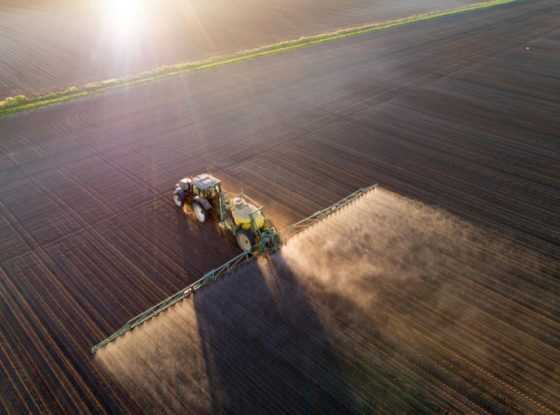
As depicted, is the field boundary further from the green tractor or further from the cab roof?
the cab roof

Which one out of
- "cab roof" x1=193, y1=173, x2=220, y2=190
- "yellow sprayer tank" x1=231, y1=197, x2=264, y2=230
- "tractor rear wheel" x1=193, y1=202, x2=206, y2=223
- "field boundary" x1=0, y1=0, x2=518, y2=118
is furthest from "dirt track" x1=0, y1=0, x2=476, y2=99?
"yellow sprayer tank" x1=231, y1=197, x2=264, y2=230

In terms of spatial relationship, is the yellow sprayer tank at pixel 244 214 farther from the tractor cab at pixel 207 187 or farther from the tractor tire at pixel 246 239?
the tractor cab at pixel 207 187

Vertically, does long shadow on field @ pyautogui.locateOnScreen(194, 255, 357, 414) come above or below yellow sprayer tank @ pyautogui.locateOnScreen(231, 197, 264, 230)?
below

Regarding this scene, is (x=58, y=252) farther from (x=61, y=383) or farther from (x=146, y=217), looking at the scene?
(x=61, y=383)

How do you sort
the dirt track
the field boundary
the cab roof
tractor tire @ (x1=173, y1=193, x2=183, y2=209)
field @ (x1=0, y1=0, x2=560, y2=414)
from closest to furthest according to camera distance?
field @ (x1=0, y1=0, x2=560, y2=414) → the cab roof → tractor tire @ (x1=173, y1=193, x2=183, y2=209) → the field boundary → the dirt track

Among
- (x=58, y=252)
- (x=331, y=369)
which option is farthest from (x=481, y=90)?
(x=58, y=252)

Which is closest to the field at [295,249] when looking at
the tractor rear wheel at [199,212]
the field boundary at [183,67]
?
the tractor rear wheel at [199,212]

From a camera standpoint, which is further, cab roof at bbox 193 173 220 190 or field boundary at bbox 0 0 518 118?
field boundary at bbox 0 0 518 118

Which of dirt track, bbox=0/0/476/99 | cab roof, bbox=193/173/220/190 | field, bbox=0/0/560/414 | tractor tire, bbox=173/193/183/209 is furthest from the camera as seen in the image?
dirt track, bbox=0/0/476/99
